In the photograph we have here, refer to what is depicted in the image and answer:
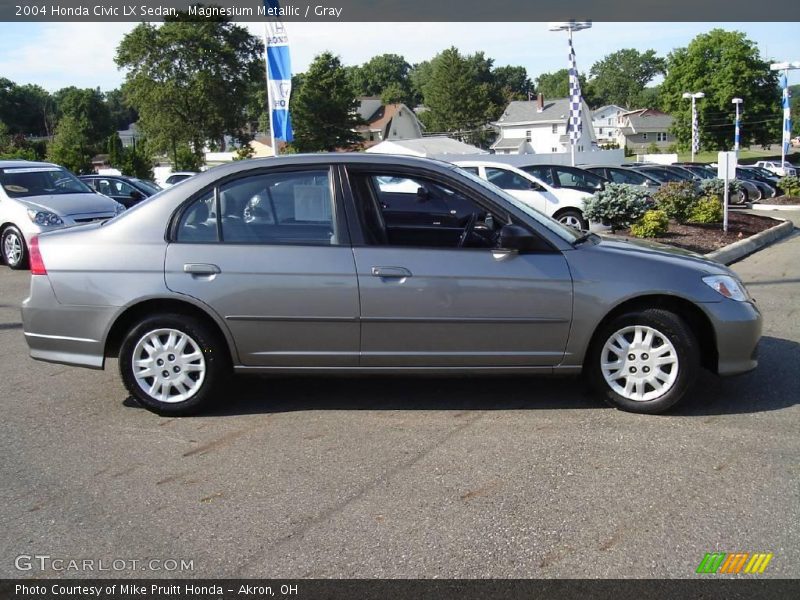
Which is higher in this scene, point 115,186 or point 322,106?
point 322,106

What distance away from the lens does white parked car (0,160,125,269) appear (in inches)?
480

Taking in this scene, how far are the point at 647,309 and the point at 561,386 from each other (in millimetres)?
1001

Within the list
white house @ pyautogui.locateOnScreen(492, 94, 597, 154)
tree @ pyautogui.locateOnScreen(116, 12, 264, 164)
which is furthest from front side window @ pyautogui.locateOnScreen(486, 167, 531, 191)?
white house @ pyautogui.locateOnScreen(492, 94, 597, 154)

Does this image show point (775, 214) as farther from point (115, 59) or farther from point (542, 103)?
point (542, 103)

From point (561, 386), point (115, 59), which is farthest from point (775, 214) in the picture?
point (115, 59)

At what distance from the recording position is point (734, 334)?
499 cm

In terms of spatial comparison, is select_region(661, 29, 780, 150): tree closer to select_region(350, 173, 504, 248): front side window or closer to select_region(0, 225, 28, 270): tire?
select_region(0, 225, 28, 270): tire

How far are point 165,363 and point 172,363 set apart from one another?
5 cm

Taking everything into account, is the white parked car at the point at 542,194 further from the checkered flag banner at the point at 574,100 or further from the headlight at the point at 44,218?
the checkered flag banner at the point at 574,100

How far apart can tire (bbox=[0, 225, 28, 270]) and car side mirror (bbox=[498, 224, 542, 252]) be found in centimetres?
1007

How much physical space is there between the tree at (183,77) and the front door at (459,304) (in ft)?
188

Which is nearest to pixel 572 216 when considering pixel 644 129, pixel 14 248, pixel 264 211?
pixel 14 248

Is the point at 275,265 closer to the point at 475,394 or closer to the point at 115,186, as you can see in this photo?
the point at 475,394

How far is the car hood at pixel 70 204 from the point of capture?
12273 millimetres
